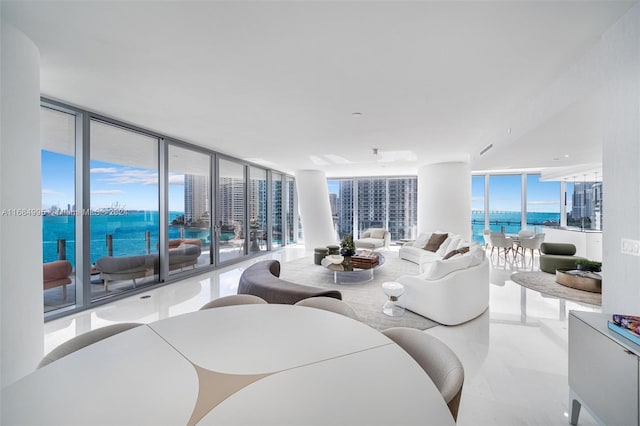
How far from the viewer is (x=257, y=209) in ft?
26.2

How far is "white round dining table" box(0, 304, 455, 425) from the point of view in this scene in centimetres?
80

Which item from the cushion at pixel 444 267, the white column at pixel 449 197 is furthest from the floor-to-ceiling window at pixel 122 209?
the white column at pixel 449 197

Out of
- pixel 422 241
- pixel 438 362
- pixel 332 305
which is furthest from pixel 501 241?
pixel 438 362

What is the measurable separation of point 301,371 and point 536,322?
12.2ft

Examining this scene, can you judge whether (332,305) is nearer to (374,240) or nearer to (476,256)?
(476,256)

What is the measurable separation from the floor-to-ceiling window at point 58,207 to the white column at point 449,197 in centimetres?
832

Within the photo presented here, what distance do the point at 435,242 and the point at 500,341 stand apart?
396 centimetres

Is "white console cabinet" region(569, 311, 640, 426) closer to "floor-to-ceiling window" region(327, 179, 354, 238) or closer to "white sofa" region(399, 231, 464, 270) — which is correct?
"white sofa" region(399, 231, 464, 270)

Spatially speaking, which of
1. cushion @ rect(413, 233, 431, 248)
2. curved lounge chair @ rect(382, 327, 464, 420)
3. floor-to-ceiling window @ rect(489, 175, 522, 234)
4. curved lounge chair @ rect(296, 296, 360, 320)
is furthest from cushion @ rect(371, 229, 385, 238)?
curved lounge chair @ rect(382, 327, 464, 420)

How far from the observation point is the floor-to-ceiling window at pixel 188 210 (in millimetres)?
5133

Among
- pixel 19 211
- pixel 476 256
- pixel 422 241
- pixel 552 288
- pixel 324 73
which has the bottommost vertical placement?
pixel 552 288

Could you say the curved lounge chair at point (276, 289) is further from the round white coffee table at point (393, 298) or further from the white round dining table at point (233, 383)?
the white round dining table at point (233, 383)

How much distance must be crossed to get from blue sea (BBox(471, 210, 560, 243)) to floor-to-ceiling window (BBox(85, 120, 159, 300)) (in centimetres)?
975

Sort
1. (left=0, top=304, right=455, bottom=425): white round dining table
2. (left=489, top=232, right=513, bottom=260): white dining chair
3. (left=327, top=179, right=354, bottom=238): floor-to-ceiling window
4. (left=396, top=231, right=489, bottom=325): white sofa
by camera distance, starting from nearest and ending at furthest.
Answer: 1. (left=0, top=304, right=455, bottom=425): white round dining table
2. (left=396, top=231, right=489, bottom=325): white sofa
3. (left=489, top=232, right=513, bottom=260): white dining chair
4. (left=327, top=179, right=354, bottom=238): floor-to-ceiling window
